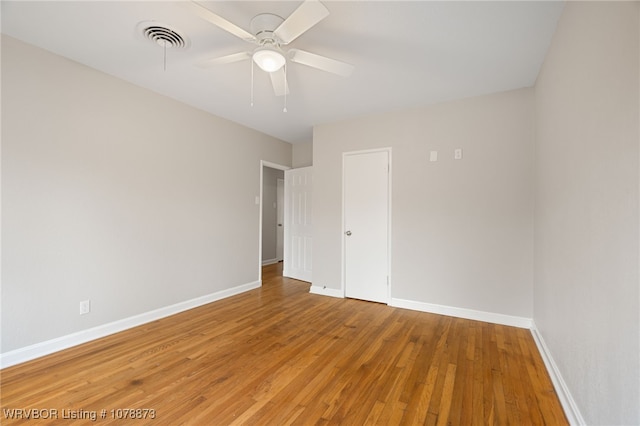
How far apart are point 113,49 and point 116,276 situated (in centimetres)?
212

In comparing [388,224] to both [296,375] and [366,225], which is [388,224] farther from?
[296,375]

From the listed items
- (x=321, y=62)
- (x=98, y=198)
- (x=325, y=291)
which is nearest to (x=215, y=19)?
(x=321, y=62)

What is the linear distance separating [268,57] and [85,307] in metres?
2.78

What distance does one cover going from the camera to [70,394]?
1.82 m

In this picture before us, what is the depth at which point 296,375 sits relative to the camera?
205 centimetres

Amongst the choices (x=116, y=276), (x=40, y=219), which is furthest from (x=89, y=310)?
(x=40, y=219)

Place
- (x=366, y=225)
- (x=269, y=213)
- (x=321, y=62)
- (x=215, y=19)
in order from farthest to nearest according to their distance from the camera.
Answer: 1. (x=269, y=213)
2. (x=366, y=225)
3. (x=321, y=62)
4. (x=215, y=19)

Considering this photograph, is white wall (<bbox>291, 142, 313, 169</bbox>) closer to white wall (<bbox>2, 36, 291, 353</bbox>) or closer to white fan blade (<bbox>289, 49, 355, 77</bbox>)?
white wall (<bbox>2, 36, 291, 353</bbox>)

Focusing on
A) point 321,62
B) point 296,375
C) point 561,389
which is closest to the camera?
point 561,389

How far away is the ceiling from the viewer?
1823 mm

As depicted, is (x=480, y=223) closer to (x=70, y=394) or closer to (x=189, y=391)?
(x=189, y=391)

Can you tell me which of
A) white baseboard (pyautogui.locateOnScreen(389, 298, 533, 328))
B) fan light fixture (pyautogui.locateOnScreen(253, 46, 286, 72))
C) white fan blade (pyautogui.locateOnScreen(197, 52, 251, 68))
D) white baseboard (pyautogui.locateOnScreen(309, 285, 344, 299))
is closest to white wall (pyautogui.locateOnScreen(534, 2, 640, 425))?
white baseboard (pyautogui.locateOnScreen(389, 298, 533, 328))

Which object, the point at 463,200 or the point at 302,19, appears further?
the point at 463,200

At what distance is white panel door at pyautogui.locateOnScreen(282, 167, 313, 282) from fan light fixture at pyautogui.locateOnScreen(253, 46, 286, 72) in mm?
2983
